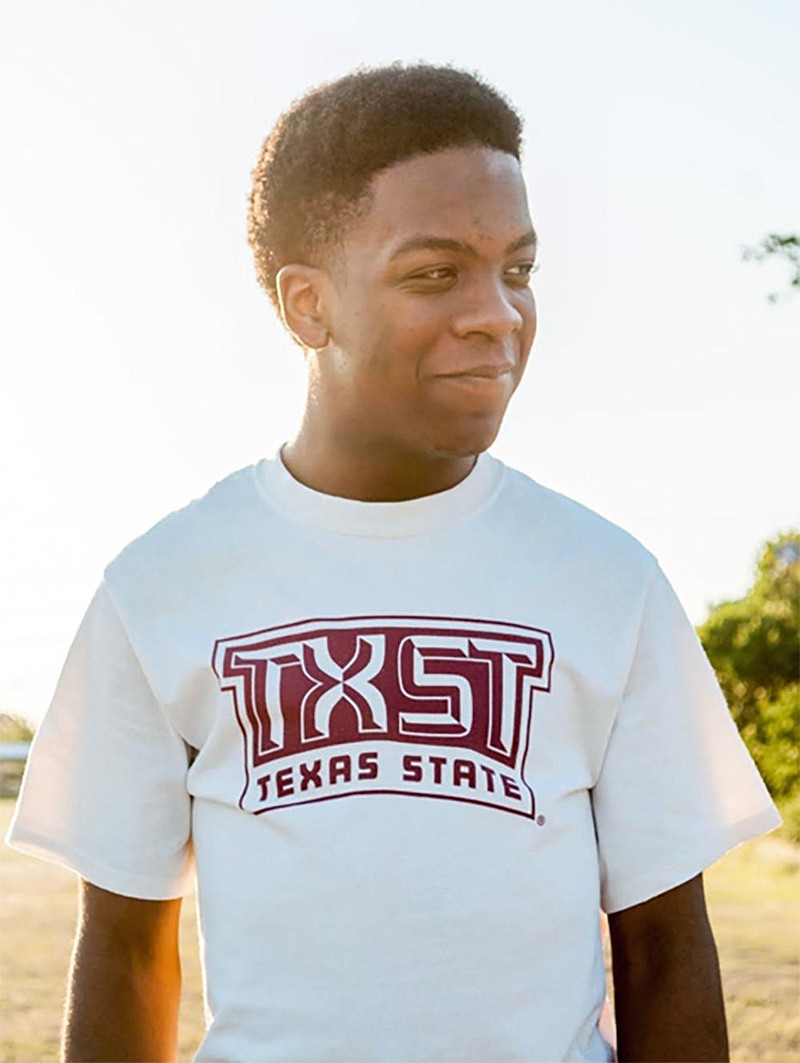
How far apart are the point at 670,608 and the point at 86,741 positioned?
32.3 inches

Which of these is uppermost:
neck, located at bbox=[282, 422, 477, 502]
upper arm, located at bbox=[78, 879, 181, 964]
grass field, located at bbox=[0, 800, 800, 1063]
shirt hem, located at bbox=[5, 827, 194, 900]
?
neck, located at bbox=[282, 422, 477, 502]

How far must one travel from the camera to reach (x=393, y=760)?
2.23m

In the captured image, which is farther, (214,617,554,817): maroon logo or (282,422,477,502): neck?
(282,422,477,502): neck

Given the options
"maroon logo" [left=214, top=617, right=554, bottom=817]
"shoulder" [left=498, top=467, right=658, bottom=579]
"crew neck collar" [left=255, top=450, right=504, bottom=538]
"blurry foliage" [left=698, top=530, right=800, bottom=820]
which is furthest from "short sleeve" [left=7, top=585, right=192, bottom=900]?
"blurry foliage" [left=698, top=530, right=800, bottom=820]

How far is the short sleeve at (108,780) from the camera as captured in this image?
2.36m

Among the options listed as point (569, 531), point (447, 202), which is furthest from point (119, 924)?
point (447, 202)

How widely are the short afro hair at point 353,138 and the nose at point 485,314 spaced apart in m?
0.21

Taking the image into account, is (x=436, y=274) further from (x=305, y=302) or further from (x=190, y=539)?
(x=190, y=539)

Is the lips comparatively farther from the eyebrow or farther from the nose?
the eyebrow

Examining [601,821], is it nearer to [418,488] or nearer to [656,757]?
[656,757]

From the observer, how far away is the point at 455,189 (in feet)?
7.39

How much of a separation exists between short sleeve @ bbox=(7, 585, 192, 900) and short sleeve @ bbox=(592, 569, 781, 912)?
0.58 meters

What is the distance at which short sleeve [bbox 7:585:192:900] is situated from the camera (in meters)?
2.36

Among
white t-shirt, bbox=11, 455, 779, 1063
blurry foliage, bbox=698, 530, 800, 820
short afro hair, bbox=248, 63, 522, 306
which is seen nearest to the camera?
white t-shirt, bbox=11, 455, 779, 1063
